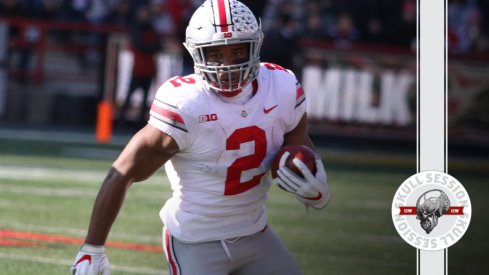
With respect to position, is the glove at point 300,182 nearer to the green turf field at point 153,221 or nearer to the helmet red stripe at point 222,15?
the helmet red stripe at point 222,15

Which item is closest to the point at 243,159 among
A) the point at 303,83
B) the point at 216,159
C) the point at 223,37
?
the point at 216,159

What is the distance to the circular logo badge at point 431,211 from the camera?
11.2ft

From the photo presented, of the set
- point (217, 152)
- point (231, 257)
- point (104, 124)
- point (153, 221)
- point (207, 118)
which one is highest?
point (207, 118)

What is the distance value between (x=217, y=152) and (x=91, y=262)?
1.84ft

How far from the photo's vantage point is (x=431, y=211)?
342 centimetres

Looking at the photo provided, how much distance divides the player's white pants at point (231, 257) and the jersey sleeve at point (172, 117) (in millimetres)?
364

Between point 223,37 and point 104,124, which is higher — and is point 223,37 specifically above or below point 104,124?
above

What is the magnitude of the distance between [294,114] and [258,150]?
0.74 feet

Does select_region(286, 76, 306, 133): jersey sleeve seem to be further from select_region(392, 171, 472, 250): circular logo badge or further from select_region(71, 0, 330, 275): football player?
select_region(392, 171, 472, 250): circular logo badge

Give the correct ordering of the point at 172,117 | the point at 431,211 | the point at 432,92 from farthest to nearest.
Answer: the point at 172,117 < the point at 431,211 < the point at 432,92

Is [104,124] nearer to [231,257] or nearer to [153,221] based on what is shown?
[153,221]

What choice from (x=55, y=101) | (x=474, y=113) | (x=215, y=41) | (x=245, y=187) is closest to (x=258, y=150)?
(x=245, y=187)

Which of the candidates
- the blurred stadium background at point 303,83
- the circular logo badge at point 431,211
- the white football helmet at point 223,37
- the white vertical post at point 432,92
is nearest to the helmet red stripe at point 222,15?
the white football helmet at point 223,37

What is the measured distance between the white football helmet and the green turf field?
2.21 metres
